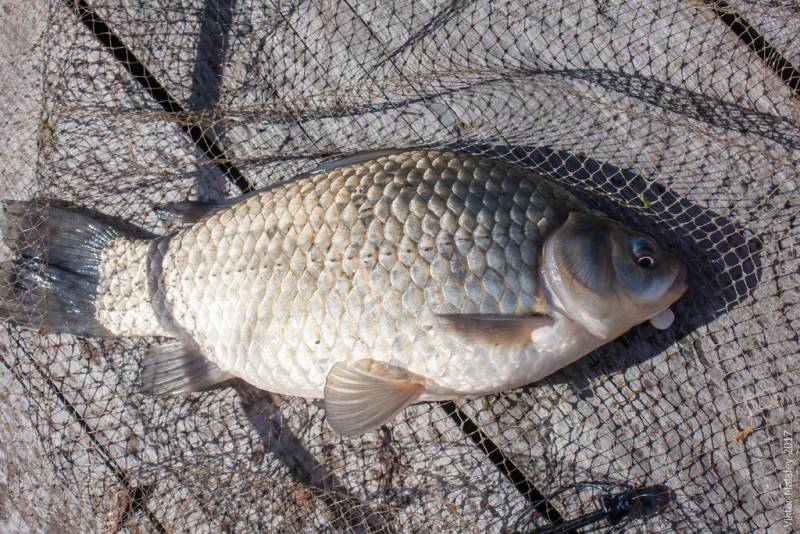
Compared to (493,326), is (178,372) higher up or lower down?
higher up

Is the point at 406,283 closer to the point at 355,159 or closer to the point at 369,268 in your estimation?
the point at 369,268

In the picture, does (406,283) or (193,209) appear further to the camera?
(193,209)

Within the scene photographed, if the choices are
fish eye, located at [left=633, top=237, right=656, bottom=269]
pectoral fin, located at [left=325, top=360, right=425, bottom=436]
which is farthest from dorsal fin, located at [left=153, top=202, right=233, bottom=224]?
fish eye, located at [left=633, top=237, right=656, bottom=269]

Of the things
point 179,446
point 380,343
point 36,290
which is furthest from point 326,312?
point 36,290

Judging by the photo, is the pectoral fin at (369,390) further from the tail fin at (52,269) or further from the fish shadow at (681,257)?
the tail fin at (52,269)

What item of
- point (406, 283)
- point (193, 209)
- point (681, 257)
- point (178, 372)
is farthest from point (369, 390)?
point (681, 257)

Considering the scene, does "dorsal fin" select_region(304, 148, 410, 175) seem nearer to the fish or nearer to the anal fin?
the fish
